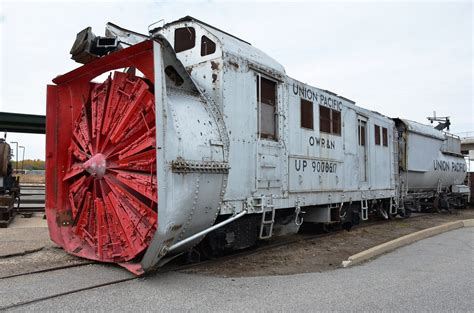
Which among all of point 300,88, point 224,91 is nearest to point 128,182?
point 224,91

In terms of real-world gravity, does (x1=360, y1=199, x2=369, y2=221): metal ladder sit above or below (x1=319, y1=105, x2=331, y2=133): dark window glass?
below

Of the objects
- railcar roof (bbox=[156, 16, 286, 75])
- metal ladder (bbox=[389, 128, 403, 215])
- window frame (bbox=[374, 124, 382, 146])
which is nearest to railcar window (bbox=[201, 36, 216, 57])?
railcar roof (bbox=[156, 16, 286, 75])

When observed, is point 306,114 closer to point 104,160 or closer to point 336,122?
point 336,122

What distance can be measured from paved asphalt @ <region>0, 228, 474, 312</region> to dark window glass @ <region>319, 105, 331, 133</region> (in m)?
3.60

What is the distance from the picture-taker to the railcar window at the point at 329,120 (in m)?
9.30

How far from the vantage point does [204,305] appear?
181 inches

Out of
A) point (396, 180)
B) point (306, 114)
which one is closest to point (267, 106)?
point (306, 114)

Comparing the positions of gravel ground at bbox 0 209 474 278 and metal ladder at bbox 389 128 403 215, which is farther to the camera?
metal ladder at bbox 389 128 403 215

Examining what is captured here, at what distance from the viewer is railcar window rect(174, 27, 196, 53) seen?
6.88 m

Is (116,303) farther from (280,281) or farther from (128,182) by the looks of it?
(280,281)

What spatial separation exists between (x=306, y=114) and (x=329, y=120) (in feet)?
4.02

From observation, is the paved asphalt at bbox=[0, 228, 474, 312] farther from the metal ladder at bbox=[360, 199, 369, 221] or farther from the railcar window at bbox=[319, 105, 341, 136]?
the metal ladder at bbox=[360, 199, 369, 221]

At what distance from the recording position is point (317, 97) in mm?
9188

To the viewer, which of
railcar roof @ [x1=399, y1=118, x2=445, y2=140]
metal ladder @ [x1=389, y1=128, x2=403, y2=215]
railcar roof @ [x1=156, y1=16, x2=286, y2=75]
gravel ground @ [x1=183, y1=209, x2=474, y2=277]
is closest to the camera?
gravel ground @ [x1=183, y1=209, x2=474, y2=277]
